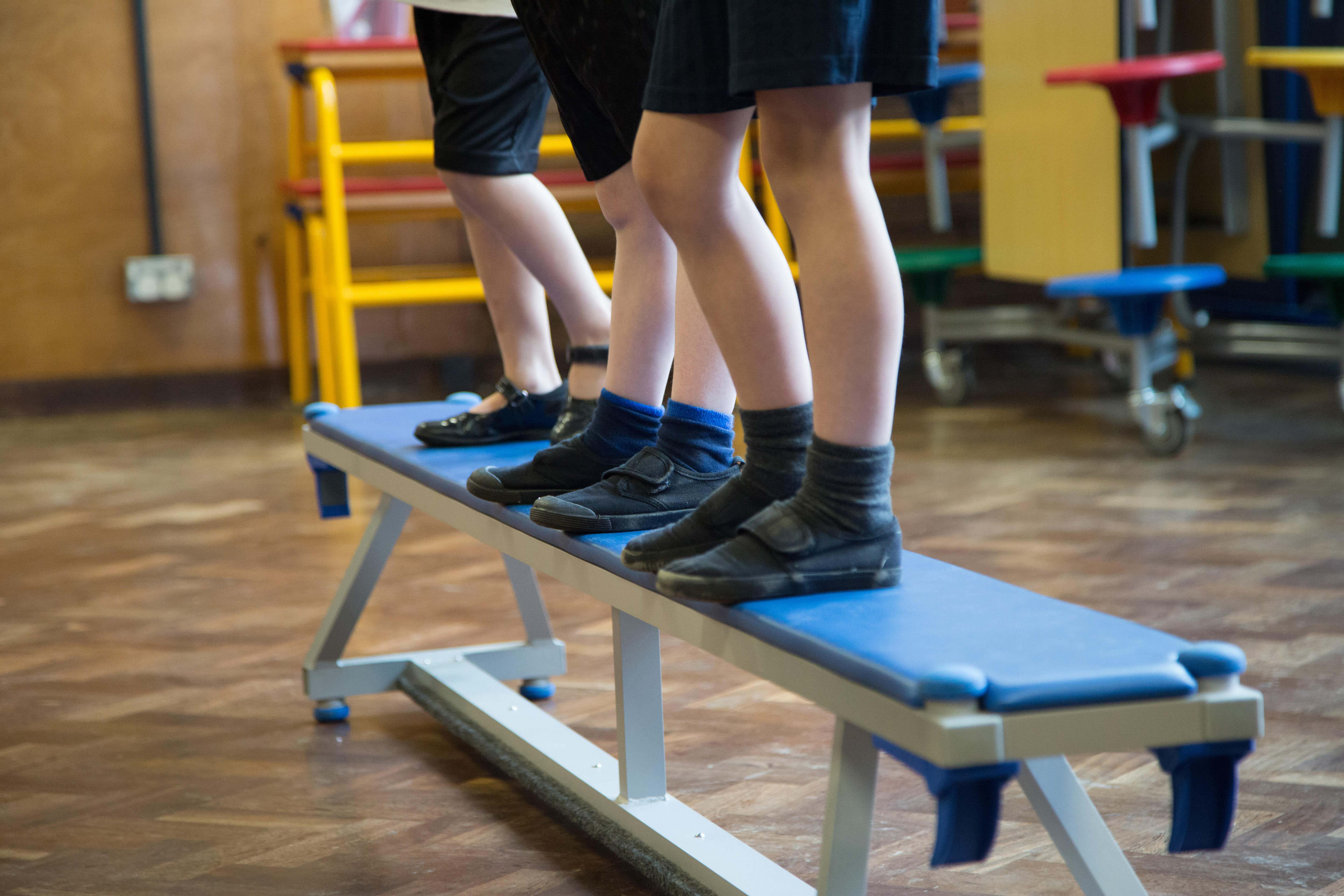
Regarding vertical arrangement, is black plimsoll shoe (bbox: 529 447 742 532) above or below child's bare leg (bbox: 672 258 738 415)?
below

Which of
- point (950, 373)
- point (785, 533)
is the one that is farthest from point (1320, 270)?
point (785, 533)

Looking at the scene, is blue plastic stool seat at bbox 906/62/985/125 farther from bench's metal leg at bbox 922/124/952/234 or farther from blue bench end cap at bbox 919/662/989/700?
blue bench end cap at bbox 919/662/989/700

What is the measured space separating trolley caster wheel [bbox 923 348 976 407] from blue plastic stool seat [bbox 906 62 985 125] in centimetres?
67

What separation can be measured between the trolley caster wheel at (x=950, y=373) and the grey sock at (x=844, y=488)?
338cm

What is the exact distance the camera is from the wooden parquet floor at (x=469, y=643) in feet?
4.92

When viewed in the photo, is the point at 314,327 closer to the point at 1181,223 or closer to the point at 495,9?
the point at 1181,223

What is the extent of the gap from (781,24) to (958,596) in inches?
16.7

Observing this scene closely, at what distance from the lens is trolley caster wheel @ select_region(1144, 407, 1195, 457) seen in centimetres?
355

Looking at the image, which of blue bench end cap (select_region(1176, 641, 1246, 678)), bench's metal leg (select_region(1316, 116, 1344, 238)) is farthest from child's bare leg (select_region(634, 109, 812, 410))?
bench's metal leg (select_region(1316, 116, 1344, 238))

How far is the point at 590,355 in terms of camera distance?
1759mm

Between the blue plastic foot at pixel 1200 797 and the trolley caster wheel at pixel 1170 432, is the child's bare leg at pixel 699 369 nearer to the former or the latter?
the blue plastic foot at pixel 1200 797

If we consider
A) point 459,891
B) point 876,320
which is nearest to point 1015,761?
point 876,320

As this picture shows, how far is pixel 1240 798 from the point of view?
62.5 inches

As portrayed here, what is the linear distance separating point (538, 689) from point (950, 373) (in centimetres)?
264
